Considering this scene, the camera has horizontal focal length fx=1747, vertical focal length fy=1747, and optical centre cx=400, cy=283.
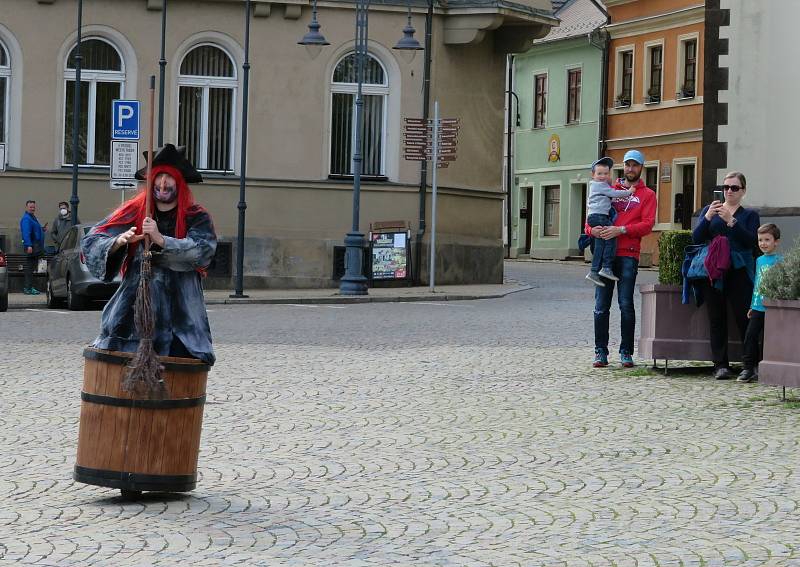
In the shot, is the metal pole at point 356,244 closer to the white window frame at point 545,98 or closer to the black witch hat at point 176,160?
the black witch hat at point 176,160

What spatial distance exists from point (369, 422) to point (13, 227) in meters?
22.9

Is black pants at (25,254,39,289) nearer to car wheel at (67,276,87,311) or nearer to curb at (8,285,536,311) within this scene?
curb at (8,285,536,311)

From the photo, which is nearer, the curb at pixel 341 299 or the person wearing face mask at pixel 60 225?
the curb at pixel 341 299

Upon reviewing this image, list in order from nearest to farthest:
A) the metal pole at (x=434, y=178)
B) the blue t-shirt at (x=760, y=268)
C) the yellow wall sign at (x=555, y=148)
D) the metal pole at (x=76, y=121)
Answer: the blue t-shirt at (x=760, y=268), the metal pole at (x=76, y=121), the metal pole at (x=434, y=178), the yellow wall sign at (x=555, y=148)

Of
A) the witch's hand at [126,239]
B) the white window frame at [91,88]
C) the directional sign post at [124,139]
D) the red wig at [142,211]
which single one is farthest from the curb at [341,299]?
the witch's hand at [126,239]

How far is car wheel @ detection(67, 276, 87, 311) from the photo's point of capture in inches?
1057

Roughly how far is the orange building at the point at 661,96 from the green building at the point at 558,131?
3.47 feet

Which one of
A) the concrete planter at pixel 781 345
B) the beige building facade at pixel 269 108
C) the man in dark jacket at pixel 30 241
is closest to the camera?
the concrete planter at pixel 781 345

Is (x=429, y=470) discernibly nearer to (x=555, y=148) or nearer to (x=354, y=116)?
(x=354, y=116)

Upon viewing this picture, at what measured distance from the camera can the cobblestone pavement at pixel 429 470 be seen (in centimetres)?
704

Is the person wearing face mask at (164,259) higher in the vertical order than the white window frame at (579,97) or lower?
lower

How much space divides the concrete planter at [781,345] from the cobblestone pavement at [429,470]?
271mm

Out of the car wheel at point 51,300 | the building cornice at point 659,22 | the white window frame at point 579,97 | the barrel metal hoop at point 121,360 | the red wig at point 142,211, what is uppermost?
the building cornice at point 659,22

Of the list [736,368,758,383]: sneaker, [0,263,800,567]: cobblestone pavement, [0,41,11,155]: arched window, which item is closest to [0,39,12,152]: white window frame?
[0,41,11,155]: arched window
